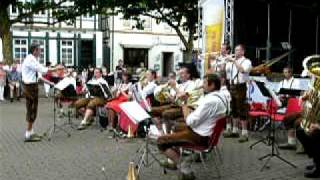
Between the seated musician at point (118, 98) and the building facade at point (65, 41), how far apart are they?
3244 centimetres

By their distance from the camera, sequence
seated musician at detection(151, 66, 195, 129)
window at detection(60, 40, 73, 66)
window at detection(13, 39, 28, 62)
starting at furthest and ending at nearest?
window at detection(60, 40, 73, 66)
window at detection(13, 39, 28, 62)
seated musician at detection(151, 66, 195, 129)

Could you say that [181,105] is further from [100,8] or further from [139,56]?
[139,56]

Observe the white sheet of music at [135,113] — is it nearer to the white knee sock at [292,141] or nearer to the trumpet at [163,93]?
the trumpet at [163,93]

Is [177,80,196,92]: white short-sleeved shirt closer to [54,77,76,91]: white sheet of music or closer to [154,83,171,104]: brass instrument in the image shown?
[154,83,171,104]: brass instrument

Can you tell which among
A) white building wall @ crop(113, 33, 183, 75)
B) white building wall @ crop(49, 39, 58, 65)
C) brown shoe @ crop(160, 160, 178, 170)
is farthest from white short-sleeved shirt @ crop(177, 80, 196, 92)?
white building wall @ crop(113, 33, 183, 75)

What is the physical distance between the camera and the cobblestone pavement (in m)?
8.38

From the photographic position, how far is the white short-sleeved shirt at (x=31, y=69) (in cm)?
1167

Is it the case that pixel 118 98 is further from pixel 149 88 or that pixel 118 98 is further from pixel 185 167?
pixel 185 167

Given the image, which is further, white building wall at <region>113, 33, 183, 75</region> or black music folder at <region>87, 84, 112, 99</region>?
white building wall at <region>113, 33, 183, 75</region>

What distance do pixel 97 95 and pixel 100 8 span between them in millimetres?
14616

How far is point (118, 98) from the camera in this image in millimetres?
13461

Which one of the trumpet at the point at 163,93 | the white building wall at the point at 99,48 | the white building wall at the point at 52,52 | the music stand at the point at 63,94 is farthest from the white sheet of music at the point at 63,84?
the white building wall at the point at 99,48

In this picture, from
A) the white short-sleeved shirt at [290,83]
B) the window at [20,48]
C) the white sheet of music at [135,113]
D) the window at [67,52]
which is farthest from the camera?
the window at [67,52]

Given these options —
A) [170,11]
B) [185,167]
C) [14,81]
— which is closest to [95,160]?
[185,167]
